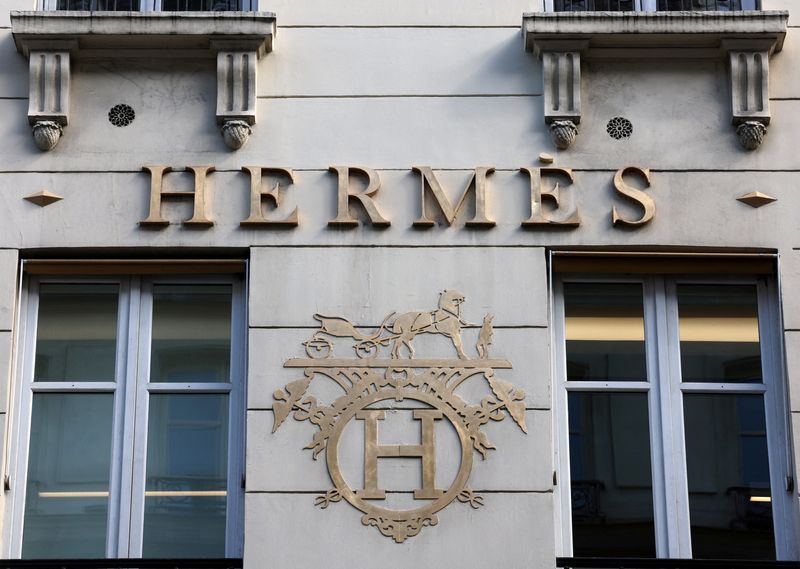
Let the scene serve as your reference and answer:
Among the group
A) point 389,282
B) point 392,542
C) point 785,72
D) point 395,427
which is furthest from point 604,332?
point 785,72

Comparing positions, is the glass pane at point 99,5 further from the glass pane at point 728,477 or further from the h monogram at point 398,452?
the glass pane at point 728,477

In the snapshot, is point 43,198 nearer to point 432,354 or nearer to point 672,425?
point 432,354

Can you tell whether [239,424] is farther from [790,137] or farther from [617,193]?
[790,137]

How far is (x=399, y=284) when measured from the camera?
11102 mm

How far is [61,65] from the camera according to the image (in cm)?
1152

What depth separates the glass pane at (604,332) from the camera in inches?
443

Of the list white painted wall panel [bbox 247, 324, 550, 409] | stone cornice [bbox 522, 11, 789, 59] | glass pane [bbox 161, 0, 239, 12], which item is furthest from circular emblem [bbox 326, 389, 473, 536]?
glass pane [bbox 161, 0, 239, 12]

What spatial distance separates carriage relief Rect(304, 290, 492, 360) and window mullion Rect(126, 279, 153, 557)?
1304mm

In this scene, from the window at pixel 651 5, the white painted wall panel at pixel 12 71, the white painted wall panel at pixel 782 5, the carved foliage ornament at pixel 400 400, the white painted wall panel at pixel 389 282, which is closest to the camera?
the carved foliage ornament at pixel 400 400

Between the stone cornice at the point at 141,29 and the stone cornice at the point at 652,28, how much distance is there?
84.1 inches

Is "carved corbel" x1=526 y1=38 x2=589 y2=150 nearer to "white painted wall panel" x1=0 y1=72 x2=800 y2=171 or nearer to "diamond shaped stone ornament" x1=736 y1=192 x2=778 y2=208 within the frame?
"white painted wall panel" x1=0 y1=72 x2=800 y2=171

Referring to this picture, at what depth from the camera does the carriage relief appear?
1091cm

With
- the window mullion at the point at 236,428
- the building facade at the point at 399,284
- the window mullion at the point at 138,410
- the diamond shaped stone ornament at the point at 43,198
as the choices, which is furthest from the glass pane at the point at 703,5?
the diamond shaped stone ornament at the point at 43,198

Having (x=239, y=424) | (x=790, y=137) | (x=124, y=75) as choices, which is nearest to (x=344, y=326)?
(x=239, y=424)
